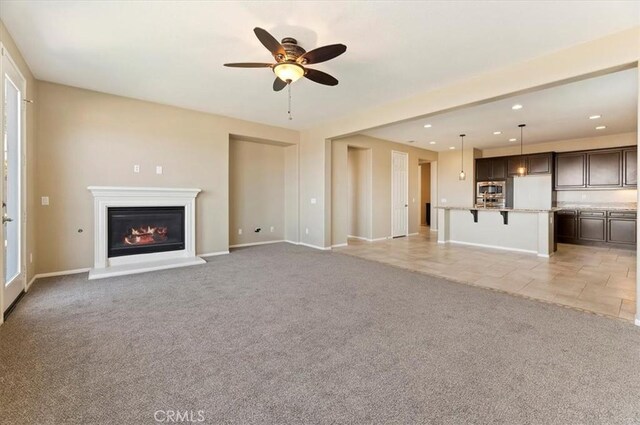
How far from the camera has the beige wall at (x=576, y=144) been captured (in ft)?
23.1

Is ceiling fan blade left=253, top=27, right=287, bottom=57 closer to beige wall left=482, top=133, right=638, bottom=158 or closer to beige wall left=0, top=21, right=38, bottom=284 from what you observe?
beige wall left=0, top=21, right=38, bottom=284

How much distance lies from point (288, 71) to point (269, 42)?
1.44 feet

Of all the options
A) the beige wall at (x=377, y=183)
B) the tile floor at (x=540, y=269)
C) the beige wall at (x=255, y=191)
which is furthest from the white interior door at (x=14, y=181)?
the beige wall at (x=377, y=183)

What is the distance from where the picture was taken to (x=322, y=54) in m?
2.76

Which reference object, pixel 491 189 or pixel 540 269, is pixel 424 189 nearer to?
pixel 491 189

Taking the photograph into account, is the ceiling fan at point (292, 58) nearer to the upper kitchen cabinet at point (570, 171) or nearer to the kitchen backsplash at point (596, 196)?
the upper kitchen cabinet at point (570, 171)

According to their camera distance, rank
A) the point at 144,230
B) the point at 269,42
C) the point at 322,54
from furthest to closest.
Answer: the point at 144,230 → the point at 322,54 → the point at 269,42

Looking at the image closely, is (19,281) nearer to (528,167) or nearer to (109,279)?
(109,279)

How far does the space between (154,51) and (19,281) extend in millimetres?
3173

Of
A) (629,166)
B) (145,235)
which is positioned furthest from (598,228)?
(145,235)

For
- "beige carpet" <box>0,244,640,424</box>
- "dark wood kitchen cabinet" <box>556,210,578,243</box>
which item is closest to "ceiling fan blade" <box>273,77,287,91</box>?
"beige carpet" <box>0,244,640,424</box>

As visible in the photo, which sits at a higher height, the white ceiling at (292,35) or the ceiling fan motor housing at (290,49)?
the white ceiling at (292,35)

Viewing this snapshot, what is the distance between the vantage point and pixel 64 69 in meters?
3.86

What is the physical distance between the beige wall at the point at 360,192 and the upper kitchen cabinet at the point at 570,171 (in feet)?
16.8
